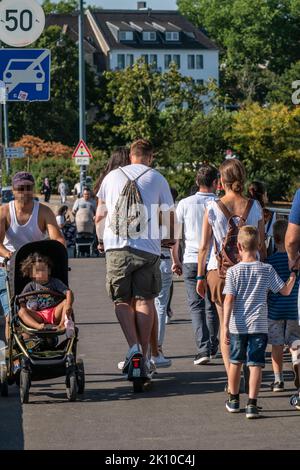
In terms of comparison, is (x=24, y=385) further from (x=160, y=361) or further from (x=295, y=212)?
(x=295, y=212)

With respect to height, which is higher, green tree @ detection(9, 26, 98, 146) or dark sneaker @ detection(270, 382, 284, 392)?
green tree @ detection(9, 26, 98, 146)

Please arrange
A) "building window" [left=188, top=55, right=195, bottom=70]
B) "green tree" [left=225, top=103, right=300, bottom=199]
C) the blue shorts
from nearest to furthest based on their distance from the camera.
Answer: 1. the blue shorts
2. "green tree" [left=225, top=103, right=300, bottom=199]
3. "building window" [left=188, top=55, right=195, bottom=70]

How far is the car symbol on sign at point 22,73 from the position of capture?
1614 cm

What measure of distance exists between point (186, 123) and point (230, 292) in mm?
51710

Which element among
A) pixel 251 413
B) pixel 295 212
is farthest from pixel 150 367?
pixel 295 212

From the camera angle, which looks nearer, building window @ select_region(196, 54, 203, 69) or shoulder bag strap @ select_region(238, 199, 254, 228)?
shoulder bag strap @ select_region(238, 199, 254, 228)

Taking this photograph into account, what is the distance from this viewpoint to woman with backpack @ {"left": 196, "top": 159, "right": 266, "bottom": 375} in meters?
9.87

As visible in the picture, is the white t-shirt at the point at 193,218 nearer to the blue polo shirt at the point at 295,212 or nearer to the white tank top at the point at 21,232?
the white tank top at the point at 21,232

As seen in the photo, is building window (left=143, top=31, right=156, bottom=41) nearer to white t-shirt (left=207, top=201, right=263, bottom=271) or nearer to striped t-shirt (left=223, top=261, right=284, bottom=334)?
white t-shirt (left=207, top=201, right=263, bottom=271)

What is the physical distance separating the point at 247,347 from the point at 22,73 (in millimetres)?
8116

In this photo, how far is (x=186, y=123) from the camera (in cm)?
6050

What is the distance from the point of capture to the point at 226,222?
9.94m

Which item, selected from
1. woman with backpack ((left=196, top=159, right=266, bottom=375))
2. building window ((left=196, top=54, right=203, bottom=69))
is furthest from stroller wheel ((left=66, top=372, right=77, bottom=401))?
building window ((left=196, top=54, right=203, bottom=69))

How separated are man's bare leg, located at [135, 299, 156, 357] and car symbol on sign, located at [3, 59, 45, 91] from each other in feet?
20.5
